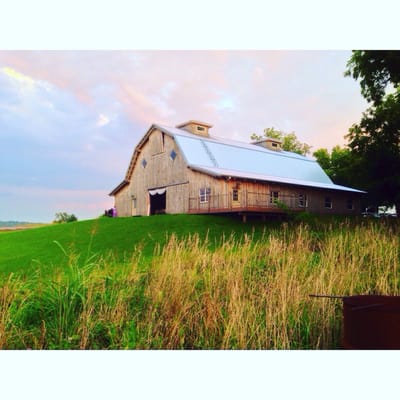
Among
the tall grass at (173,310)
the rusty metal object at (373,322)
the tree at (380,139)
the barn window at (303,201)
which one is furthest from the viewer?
the barn window at (303,201)

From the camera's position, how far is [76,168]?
17.3 ft

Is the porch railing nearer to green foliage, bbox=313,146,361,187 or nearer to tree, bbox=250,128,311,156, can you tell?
green foliage, bbox=313,146,361,187

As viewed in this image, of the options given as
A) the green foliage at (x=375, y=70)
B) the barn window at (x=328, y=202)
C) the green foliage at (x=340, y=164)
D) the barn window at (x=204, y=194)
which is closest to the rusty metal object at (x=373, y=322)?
the green foliage at (x=340, y=164)

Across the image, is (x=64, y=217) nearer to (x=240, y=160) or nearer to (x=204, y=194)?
(x=204, y=194)

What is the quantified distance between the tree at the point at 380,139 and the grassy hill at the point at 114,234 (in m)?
2.19

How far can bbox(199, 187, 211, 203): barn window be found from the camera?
9.05 m

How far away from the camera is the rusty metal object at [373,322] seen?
2508 mm

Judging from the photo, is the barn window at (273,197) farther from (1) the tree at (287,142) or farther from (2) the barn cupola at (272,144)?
(2) the barn cupola at (272,144)

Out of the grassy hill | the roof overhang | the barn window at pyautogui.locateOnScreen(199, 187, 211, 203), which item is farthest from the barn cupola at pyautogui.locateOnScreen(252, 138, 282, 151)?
the grassy hill

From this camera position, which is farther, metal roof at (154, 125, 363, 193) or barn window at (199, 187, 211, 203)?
barn window at (199, 187, 211, 203)

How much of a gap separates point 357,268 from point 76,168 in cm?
371
